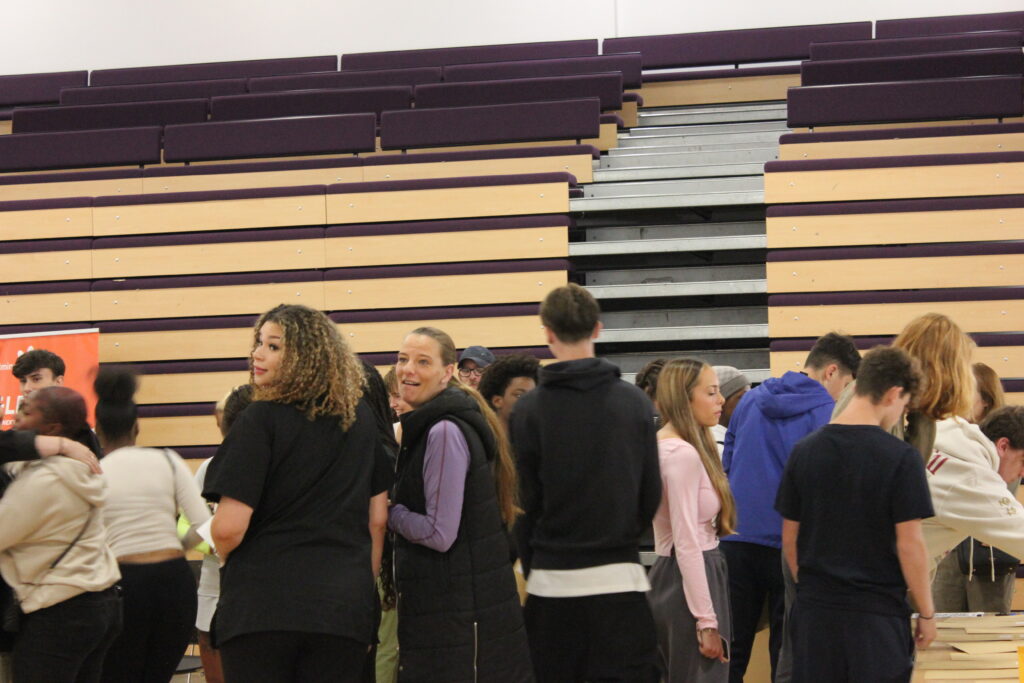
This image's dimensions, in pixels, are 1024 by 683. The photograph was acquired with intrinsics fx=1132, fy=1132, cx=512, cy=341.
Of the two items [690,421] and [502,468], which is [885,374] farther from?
[502,468]

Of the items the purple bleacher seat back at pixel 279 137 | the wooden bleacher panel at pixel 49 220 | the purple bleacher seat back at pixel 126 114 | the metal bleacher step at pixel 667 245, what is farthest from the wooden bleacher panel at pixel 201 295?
the purple bleacher seat back at pixel 126 114

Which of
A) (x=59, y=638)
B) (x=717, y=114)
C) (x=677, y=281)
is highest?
(x=717, y=114)

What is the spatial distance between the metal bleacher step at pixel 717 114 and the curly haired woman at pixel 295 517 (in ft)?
21.1

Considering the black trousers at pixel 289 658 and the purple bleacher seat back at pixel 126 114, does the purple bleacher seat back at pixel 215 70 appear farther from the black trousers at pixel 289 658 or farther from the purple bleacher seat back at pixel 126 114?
the black trousers at pixel 289 658

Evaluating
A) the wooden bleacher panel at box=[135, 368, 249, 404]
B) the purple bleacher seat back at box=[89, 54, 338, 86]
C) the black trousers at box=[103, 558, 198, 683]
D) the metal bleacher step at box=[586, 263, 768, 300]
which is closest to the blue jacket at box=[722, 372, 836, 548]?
the black trousers at box=[103, 558, 198, 683]

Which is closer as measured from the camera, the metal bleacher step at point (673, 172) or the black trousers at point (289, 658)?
the black trousers at point (289, 658)

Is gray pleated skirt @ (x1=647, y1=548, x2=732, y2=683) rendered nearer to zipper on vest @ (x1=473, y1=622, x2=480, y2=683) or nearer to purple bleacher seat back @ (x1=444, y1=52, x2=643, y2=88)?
zipper on vest @ (x1=473, y1=622, x2=480, y2=683)

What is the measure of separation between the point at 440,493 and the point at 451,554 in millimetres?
144

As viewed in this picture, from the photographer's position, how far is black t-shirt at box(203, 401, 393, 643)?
2197 millimetres

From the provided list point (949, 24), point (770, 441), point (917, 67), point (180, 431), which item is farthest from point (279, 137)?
point (949, 24)

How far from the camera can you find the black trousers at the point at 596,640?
2473 mm

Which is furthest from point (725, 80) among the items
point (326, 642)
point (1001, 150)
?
point (326, 642)

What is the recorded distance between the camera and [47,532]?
2680 millimetres

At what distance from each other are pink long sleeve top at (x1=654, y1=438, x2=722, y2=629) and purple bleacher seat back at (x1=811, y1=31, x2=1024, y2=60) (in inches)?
233
